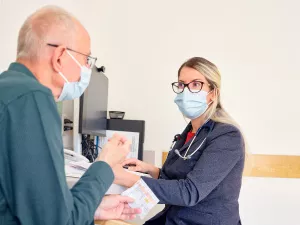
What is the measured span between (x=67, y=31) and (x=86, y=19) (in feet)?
6.03

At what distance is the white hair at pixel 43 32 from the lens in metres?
0.74

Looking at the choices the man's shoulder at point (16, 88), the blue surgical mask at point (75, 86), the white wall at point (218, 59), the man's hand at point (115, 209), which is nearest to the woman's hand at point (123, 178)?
the man's hand at point (115, 209)

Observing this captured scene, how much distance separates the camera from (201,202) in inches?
50.5

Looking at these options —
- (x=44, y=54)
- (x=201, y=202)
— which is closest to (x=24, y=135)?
(x=44, y=54)

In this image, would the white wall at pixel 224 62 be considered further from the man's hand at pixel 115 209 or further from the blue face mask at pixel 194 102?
the man's hand at pixel 115 209

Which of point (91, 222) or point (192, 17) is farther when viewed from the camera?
point (192, 17)

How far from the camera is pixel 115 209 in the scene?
966mm

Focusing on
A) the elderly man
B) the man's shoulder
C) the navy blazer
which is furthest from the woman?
the man's shoulder

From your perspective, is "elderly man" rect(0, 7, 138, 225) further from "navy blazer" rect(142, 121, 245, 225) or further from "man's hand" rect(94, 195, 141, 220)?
"navy blazer" rect(142, 121, 245, 225)

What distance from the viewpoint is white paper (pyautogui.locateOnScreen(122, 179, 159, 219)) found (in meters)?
1.07

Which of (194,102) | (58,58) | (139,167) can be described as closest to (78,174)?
(58,58)

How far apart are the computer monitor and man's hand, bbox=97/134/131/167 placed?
2.51 feet

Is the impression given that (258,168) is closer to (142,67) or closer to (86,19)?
(142,67)

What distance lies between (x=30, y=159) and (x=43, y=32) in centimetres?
34
